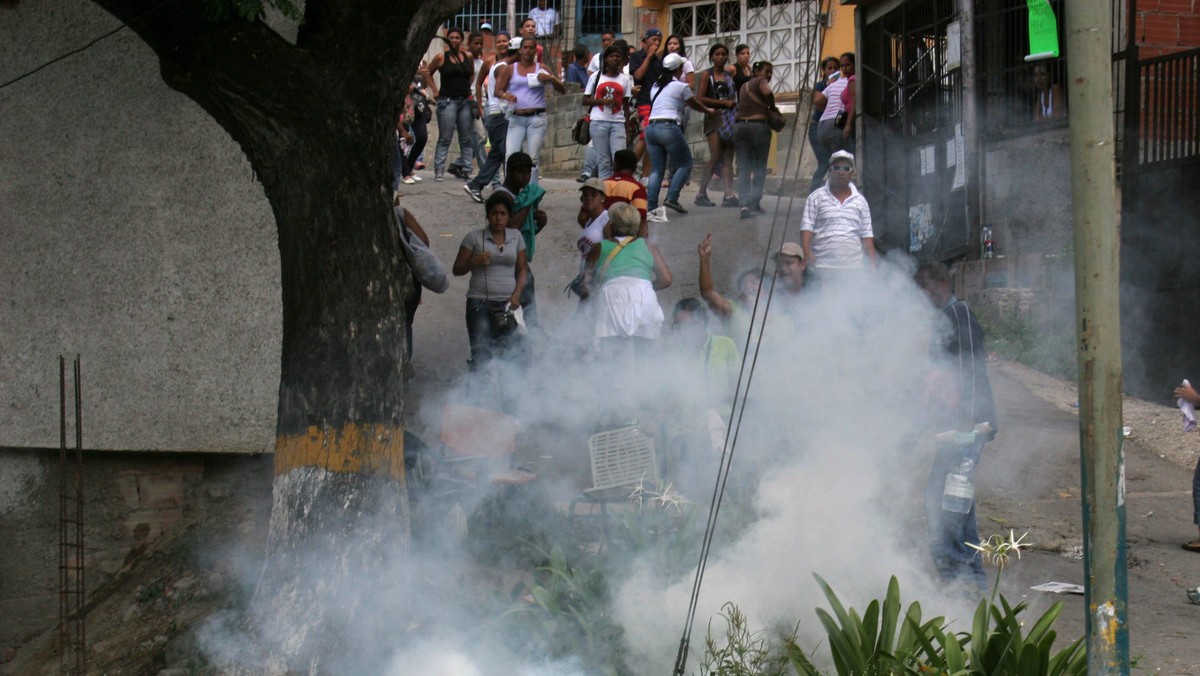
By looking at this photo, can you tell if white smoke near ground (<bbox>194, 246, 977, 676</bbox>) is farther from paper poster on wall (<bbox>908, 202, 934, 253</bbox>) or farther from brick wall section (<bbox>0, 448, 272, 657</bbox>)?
paper poster on wall (<bbox>908, 202, 934, 253</bbox>)

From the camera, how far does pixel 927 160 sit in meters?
12.4

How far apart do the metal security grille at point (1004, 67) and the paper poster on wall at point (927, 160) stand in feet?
2.90

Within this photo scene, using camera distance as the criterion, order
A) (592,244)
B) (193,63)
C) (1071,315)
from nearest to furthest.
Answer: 1. (193,63)
2. (592,244)
3. (1071,315)

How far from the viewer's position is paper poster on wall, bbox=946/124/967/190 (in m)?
11.4

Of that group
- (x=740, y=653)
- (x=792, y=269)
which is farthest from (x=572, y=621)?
(x=792, y=269)

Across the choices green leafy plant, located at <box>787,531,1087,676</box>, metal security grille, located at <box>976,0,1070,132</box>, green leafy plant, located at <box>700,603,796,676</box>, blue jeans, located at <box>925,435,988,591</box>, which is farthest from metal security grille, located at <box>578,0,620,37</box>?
green leafy plant, located at <box>787,531,1087,676</box>

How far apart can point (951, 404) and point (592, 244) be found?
3132mm

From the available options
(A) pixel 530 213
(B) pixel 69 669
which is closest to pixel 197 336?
(B) pixel 69 669

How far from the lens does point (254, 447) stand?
709cm

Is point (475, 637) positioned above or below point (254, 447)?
below

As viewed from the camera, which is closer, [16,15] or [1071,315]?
[16,15]

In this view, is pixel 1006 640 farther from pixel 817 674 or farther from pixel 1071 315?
pixel 1071 315

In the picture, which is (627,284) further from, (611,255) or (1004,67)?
(1004,67)

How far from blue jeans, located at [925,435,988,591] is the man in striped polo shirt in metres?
1.99
